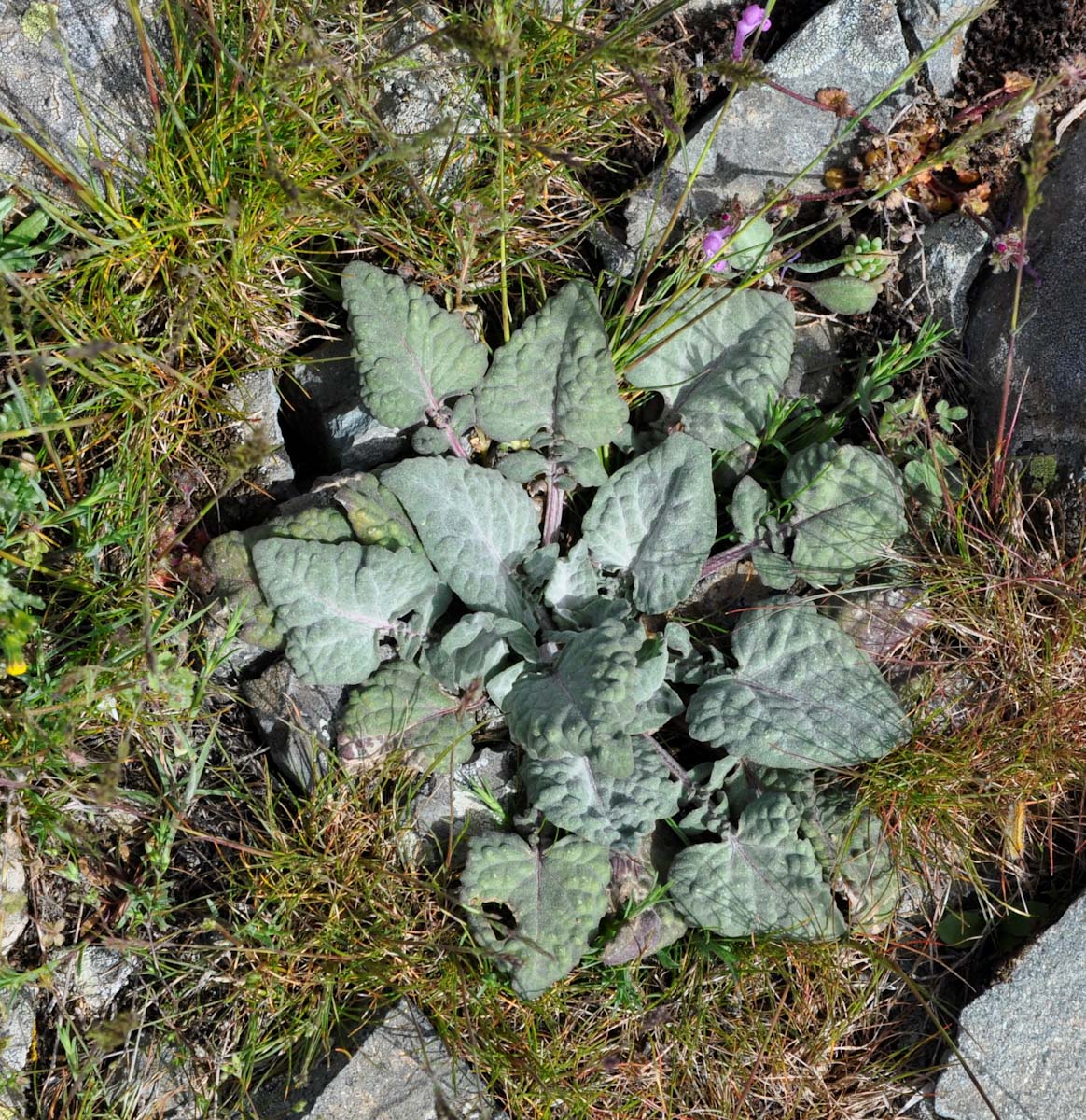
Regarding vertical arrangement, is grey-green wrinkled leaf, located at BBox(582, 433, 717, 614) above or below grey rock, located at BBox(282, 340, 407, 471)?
below

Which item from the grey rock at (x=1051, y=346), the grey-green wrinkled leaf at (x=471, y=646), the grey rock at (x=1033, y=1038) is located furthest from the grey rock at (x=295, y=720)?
the grey rock at (x=1051, y=346)

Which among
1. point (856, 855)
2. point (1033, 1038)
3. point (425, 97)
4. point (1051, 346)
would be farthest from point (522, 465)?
point (1033, 1038)

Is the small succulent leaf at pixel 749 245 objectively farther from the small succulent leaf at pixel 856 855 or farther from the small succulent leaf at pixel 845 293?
the small succulent leaf at pixel 856 855

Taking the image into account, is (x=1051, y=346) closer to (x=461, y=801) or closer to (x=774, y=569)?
(x=774, y=569)

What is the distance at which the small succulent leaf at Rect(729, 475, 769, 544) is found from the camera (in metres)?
2.58

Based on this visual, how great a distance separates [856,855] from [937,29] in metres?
2.27

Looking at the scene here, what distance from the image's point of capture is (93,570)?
7.86 feet

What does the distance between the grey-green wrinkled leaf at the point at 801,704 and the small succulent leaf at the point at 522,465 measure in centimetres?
68

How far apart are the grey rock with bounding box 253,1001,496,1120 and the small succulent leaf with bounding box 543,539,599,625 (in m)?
1.02

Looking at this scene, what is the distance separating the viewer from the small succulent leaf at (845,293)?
272cm

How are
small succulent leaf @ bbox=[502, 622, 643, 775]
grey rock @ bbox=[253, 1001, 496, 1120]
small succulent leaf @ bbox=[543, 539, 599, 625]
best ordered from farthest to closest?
small succulent leaf @ bbox=[543, 539, 599, 625]
grey rock @ bbox=[253, 1001, 496, 1120]
small succulent leaf @ bbox=[502, 622, 643, 775]

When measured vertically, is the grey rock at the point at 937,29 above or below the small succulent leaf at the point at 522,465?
above

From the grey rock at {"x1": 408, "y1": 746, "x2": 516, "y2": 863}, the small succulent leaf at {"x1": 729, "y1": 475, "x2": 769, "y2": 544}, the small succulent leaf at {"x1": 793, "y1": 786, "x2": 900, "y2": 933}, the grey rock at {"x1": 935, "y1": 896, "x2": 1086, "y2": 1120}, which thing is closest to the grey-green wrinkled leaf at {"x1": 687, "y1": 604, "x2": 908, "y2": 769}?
the small succulent leaf at {"x1": 793, "y1": 786, "x2": 900, "y2": 933}

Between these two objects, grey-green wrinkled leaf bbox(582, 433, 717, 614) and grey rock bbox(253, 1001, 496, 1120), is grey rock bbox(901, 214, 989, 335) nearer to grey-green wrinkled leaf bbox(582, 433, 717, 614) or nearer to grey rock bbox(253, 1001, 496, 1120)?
grey-green wrinkled leaf bbox(582, 433, 717, 614)
